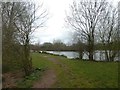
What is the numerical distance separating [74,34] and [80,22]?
109 inches

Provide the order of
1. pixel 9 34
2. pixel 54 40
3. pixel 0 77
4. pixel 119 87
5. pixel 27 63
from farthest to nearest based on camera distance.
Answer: pixel 54 40
pixel 27 63
pixel 0 77
pixel 9 34
pixel 119 87

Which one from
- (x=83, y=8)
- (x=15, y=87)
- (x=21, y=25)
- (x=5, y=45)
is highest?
(x=83, y=8)

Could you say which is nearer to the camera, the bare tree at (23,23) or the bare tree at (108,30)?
the bare tree at (23,23)

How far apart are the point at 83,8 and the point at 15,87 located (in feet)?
79.5

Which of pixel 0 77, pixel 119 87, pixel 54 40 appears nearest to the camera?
pixel 119 87

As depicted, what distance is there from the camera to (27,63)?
22.7 m

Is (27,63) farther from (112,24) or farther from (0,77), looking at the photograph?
(112,24)

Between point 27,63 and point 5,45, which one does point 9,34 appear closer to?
point 5,45

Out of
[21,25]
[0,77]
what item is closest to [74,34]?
[21,25]

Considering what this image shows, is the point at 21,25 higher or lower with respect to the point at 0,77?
higher

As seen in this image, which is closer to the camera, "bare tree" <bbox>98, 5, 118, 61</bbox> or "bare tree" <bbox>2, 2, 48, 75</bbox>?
"bare tree" <bbox>2, 2, 48, 75</bbox>

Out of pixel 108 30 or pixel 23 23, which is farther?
pixel 108 30

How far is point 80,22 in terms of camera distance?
39.1 meters

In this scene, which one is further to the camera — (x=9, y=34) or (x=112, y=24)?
(x=112, y=24)
